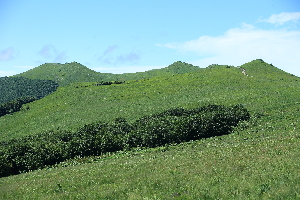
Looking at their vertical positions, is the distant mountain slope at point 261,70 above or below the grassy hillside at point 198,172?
above

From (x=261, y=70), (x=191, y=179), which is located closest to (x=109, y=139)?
(x=191, y=179)

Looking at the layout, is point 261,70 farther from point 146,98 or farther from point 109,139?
point 109,139

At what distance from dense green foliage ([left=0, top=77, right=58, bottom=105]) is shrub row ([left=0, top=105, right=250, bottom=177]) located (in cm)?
12317

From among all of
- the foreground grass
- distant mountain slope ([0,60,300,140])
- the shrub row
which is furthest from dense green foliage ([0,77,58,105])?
the foreground grass

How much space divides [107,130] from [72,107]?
2112 inches

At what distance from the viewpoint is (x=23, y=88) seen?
178 metres

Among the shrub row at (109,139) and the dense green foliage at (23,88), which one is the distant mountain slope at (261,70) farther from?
the dense green foliage at (23,88)

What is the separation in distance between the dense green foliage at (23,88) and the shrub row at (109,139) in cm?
12317

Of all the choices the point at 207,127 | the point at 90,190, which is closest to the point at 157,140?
the point at 207,127

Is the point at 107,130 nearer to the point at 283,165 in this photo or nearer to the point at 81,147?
the point at 81,147

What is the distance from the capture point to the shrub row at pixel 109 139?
4400 cm

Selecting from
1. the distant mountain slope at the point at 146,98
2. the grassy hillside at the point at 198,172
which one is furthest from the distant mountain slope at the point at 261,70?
the grassy hillside at the point at 198,172

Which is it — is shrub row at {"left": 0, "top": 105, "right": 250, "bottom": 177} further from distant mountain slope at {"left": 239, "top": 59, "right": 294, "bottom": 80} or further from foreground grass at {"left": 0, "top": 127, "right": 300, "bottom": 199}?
distant mountain slope at {"left": 239, "top": 59, "right": 294, "bottom": 80}

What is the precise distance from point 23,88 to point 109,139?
476 ft
